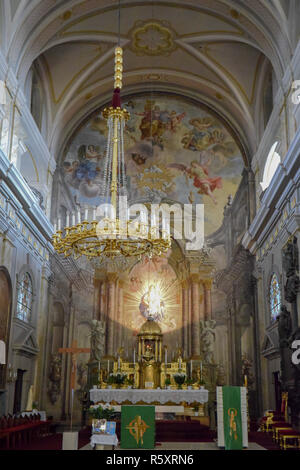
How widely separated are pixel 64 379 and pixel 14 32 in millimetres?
11042

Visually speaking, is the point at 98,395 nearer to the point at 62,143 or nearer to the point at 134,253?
the point at 134,253

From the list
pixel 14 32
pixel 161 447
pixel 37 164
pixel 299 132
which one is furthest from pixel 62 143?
pixel 161 447

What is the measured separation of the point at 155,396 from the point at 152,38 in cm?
1137

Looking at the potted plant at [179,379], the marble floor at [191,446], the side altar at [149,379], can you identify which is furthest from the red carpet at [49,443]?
the potted plant at [179,379]

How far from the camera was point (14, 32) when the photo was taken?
1373cm

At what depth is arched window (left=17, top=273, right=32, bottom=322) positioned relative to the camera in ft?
50.1

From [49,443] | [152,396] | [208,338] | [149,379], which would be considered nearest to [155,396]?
[152,396]

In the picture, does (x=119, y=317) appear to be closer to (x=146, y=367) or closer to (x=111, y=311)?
(x=111, y=311)

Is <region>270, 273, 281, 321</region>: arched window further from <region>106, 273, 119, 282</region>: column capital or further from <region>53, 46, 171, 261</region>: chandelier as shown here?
<region>106, 273, 119, 282</region>: column capital

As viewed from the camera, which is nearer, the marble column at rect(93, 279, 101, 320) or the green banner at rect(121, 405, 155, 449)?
the green banner at rect(121, 405, 155, 449)

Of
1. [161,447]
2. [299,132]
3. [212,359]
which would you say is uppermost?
[299,132]

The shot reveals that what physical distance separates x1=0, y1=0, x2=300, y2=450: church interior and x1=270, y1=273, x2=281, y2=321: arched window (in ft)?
0.42

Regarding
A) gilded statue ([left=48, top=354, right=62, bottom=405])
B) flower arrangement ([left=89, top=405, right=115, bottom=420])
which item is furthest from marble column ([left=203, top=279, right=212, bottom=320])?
flower arrangement ([left=89, top=405, right=115, bottom=420])

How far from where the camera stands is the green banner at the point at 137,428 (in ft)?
32.3
